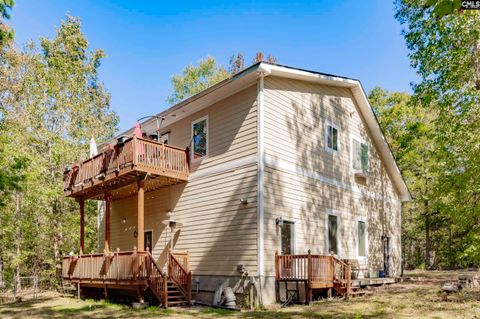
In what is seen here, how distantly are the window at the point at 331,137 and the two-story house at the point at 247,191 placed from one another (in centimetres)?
4

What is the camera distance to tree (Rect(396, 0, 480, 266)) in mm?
13930

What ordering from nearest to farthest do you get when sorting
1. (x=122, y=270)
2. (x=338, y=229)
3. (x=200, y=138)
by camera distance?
(x=122, y=270)
(x=200, y=138)
(x=338, y=229)

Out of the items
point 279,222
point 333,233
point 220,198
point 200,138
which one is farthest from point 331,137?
point 220,198

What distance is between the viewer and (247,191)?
39.7ft

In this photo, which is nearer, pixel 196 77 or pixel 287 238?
pixel 287 238

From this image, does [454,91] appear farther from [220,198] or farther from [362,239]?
[220,198]

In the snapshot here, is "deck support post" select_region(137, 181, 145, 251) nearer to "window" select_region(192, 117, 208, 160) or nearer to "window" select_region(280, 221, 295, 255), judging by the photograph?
"window" select_region(192, 117, 208, 160)

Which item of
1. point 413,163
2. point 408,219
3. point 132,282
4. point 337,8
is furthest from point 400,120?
point 132,282

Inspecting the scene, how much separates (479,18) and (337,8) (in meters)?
8.01

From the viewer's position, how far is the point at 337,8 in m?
20.0

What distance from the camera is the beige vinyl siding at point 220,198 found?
1198 cm

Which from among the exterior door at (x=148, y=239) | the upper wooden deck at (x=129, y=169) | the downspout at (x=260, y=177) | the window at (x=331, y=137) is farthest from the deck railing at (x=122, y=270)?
the window at (x=331, y=137)

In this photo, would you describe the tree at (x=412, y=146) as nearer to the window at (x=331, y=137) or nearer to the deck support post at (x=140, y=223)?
the window at (x=331, y=137)

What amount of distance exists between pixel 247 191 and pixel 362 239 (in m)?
6.86
